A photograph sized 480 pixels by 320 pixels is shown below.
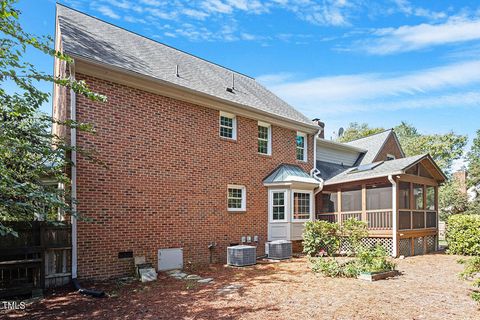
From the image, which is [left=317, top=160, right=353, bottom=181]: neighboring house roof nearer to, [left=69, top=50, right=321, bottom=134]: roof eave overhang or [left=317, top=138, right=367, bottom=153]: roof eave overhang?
[left=317, top=138, right=367, bottom=153]: roof eave overhang

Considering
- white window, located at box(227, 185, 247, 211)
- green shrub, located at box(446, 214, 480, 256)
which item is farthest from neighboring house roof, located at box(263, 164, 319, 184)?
green shrub, located at box(446, 214, 480, 256)

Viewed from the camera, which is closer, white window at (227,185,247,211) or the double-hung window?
white window at (227,185,247,211)

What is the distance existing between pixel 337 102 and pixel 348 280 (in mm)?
16173

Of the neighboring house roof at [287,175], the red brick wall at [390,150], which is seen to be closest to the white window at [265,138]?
the neighboring house roof at [287,175]

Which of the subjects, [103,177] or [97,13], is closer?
[103,177]

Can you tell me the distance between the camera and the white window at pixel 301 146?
14.8 metres

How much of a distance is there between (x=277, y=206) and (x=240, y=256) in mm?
3503

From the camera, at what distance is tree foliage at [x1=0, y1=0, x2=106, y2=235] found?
17.7 feet

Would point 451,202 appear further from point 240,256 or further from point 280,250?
point 240,256

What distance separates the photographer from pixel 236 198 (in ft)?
39.7

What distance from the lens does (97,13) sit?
12820 mm

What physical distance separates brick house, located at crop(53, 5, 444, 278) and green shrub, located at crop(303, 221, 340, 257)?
86 cm

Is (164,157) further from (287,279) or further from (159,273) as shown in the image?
(287,279)

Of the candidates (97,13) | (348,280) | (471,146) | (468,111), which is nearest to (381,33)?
(348,280)
